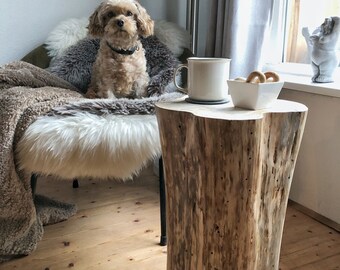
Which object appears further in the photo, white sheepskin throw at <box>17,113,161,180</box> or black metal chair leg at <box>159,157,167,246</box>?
black metal chair leg at <box>159,157,167,246</box>

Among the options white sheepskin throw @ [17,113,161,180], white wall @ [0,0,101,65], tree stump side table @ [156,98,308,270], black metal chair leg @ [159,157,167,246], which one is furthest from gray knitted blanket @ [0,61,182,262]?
white wall @ [0,0,101,65]

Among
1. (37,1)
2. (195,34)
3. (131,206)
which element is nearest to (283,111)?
(131,206)

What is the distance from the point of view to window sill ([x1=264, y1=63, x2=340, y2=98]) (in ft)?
4.93

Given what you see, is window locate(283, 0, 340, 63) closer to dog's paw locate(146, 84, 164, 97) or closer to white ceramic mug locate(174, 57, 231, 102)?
dog's paw locate(146, 84, 164, 97)

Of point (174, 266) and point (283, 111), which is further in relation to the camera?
point (174, 266)

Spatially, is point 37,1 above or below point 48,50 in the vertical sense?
above

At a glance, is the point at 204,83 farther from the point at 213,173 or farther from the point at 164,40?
the point at 164,40

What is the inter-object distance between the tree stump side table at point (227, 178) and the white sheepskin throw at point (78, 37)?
91 centimetres

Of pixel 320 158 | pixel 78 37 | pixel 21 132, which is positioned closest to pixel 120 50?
pixel 78 37

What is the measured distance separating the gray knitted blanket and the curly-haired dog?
23 cm

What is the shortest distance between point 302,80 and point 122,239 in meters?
1.01

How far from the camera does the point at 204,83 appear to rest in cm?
101

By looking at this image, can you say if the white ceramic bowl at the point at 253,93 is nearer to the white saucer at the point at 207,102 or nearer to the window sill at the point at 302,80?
the white saucer at the point at 207,102

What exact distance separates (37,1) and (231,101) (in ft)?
4.90
